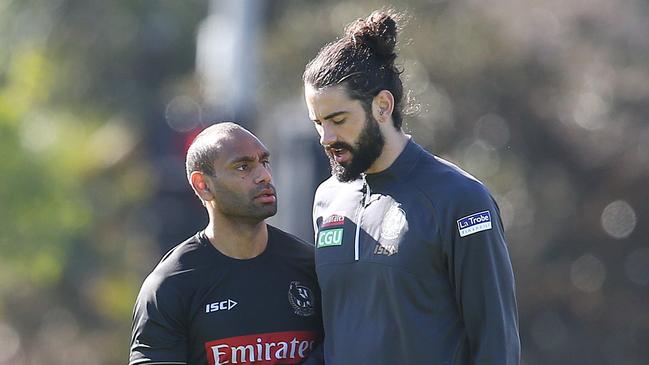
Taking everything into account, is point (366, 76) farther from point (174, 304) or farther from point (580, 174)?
point (580, 174)

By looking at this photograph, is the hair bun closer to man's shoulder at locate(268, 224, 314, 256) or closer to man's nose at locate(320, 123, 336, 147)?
man's nose at locate(320, 123, 336, 147)

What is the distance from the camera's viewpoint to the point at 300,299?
6.56m

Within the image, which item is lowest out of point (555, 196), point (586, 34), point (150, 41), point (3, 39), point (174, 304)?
point (174, 304)

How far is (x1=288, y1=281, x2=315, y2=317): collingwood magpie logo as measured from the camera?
654 cm

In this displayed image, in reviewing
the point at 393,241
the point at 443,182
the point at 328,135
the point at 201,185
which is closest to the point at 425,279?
the point at 393,241

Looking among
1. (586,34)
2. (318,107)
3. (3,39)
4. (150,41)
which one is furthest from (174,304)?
(150,41)

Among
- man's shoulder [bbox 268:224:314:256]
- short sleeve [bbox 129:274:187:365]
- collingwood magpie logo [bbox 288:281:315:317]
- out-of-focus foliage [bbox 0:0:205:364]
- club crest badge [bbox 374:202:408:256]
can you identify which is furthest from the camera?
out-of-focus foliage [bbox 0:0:205:364]

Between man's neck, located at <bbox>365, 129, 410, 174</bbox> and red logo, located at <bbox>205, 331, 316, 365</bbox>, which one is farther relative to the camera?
red logo, located at <bbox>205, 331, 316, 365</bbox>

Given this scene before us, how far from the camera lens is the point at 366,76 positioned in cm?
625

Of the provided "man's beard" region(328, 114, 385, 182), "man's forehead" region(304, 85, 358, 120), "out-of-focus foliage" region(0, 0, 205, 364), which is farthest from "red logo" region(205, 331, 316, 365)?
"out-of-focus foliage" region(0, 0, 205, 364)

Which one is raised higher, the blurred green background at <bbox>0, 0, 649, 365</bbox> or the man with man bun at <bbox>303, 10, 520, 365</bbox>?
the blurred green background at <bbox>0, 0, 649, 365</bbox>

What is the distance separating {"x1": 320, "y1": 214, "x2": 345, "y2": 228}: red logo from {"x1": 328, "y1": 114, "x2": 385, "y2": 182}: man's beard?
209 millimetres

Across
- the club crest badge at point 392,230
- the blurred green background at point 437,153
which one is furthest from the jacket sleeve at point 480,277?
the blurred green background at point 437,153

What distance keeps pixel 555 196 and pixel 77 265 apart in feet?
19.6
